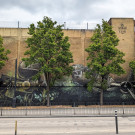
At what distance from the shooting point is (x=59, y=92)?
23.9 meters

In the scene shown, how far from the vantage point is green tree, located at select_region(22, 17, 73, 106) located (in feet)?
65.6

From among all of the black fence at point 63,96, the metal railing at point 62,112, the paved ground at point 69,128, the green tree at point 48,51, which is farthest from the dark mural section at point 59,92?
the paved ground at point 69,128

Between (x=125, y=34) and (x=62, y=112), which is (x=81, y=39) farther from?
(x=62, y=112)

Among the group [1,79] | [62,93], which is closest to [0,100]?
[1,79]

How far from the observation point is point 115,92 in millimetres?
24344

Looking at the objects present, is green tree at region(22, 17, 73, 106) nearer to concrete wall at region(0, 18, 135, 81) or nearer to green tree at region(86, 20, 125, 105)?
green tree at region(86, 20, 125, 105)

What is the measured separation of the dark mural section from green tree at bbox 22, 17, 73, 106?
91.2 inches

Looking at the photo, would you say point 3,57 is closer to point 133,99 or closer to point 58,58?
point 58,58

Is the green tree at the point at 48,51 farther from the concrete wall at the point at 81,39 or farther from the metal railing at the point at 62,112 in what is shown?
the metal railing at the point at 62,112

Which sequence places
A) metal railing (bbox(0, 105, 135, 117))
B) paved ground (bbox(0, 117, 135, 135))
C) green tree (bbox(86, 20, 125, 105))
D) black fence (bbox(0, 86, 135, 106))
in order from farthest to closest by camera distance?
black fence (bbox(0, 86, 135, 106))
green tree (bbox(86, 20, 125, 105))
metal railing (bbox(0, 105, 135, 117))
paved ground (bbox(0, 117, 135, 135))

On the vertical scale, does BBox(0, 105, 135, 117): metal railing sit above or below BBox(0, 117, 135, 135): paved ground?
below

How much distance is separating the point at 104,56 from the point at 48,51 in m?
7.92

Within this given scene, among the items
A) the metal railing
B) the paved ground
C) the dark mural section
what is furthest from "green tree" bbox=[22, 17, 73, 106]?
the paved ground

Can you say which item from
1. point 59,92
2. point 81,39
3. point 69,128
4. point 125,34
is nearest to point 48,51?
point 59,92
